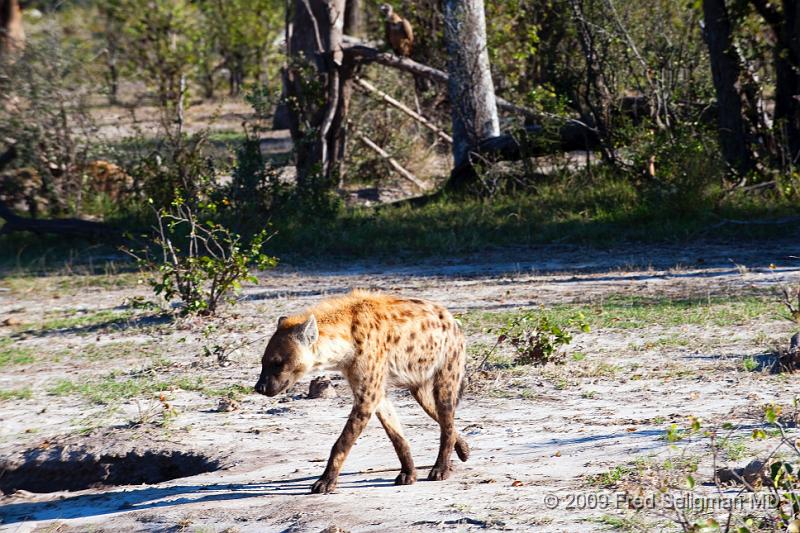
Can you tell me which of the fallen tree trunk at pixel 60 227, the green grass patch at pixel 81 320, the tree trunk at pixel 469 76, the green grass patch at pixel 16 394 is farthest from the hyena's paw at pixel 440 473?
the tree trunk at pixel 469 76

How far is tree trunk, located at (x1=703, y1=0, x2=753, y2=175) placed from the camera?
13.6 meters

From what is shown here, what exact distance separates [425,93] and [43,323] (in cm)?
897

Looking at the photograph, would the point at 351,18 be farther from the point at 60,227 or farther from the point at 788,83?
the point at 788,83

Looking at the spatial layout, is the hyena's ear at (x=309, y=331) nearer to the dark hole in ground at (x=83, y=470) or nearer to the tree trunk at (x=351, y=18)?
the dark hole in ground at (x=83, y=470)

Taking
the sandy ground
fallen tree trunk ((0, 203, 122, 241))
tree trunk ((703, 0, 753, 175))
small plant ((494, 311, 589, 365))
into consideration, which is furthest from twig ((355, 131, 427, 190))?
small plant ((494, 311, 589, 365))

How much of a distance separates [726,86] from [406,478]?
32.0 ft

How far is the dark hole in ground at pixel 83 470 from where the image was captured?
648 cm

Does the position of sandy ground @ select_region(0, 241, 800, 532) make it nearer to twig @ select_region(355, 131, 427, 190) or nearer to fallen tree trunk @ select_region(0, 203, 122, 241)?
fallen tree trunk @ select_region(0, 203, 122, 241)

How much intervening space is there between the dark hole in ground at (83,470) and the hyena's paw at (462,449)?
1.77m

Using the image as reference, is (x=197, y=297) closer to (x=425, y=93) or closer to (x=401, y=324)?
(x=401, y=324)

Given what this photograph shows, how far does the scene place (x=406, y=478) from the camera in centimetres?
553

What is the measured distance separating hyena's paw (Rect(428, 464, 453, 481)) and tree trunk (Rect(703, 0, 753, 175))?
9.18 m

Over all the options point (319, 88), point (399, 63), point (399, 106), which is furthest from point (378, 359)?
point (399, 106)

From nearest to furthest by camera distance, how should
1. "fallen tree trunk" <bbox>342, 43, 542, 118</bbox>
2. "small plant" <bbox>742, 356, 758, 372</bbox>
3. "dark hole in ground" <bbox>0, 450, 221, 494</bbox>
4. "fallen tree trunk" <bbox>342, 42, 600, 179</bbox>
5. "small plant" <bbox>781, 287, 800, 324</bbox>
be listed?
"dark hole in ground" <bbox>0, 450, 221, 494</bbox>
"small plant" <bbox>742, 356, 758, 372</bbox>
"small plant" <bbox>781, 287, 800, 324</bbox>
"fallen tree trunk" <bbox>342, 42, 600, 179</bbox>
"fallen tree trunk" <bbox>342, 43, 542, 118</bbox>
